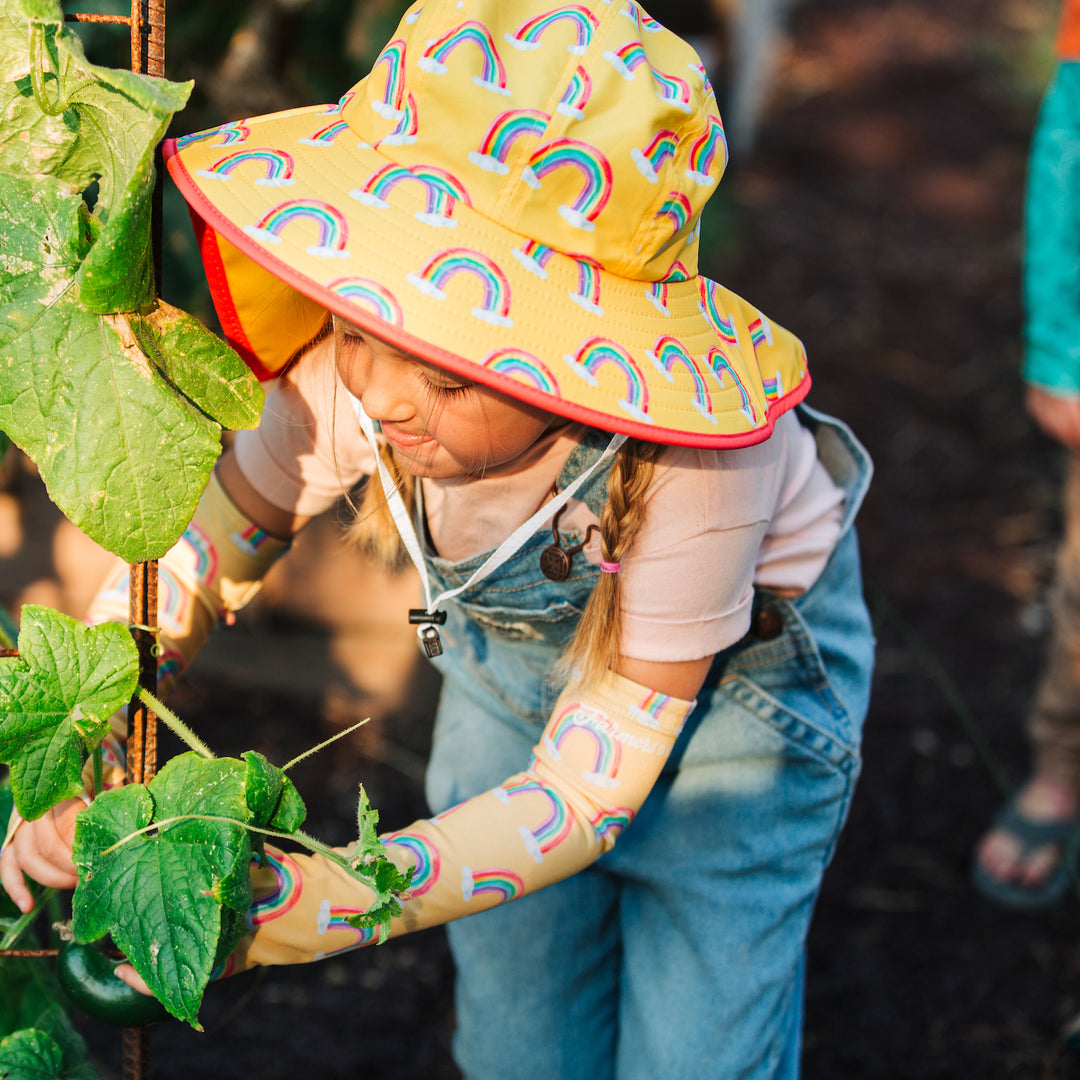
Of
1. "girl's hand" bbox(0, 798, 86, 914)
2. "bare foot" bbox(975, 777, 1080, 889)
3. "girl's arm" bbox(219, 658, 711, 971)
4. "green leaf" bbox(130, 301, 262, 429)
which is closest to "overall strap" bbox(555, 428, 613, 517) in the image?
"girl's arm" bbox(219, 658, 711, 971)

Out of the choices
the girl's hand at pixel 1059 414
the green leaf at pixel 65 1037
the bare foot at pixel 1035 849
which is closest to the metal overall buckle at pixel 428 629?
the green leaf at pixel 65 1037

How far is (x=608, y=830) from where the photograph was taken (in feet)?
3.62

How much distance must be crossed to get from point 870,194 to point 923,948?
405 cm

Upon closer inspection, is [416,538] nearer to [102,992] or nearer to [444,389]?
[444,389]

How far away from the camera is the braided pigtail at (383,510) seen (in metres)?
1.25

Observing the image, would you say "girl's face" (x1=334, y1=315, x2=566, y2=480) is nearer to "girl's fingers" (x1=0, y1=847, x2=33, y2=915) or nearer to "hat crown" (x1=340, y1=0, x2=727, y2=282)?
"hat crown" (x1=340, y1=0, x2=727, y2=282)

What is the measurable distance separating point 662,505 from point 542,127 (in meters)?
0.36

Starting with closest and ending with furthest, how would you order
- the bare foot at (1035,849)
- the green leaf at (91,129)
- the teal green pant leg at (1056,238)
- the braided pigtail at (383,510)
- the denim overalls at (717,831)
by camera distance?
the green leaf at (91,129), the braided pigtail at (383,510), the denim overalls at (717,831), the teal green pant leg at (1056,238), the bare foot at (1035,849)

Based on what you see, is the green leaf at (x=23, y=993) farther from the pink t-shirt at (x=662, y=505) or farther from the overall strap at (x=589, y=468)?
the overall strap at (x=589, y=468)

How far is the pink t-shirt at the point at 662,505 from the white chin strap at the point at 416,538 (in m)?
0.04

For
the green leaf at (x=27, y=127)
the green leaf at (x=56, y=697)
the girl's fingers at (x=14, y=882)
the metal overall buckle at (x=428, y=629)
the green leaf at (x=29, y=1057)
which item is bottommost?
the green leaf at (x=29, y=1057)

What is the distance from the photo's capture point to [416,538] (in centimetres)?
127

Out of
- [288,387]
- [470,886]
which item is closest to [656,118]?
[288,387]

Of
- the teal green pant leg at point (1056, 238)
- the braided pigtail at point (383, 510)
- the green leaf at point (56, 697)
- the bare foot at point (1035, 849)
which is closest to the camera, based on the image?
the green leaf at point (56, 697)
